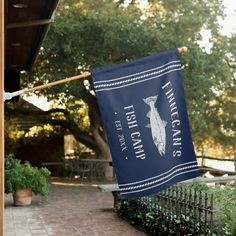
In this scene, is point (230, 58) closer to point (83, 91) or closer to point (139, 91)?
point (83, 91)

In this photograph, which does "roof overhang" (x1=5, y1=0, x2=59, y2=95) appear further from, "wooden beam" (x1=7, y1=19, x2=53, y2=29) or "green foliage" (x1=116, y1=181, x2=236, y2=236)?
"green foliage" (x1=116, y1=181, x2=236, y2=236)

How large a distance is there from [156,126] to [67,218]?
628cm

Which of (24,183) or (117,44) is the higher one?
(117,44)

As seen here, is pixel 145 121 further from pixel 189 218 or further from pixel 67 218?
pixel 67 218

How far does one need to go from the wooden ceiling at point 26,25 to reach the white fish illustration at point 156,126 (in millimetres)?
2055

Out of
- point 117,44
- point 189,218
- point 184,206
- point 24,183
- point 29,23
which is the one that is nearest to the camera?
point 29,23

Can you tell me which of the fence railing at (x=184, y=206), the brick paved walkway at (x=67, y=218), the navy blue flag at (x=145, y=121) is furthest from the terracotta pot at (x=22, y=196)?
the navy blue flag at (x=145, y=121)

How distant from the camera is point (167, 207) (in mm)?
8914

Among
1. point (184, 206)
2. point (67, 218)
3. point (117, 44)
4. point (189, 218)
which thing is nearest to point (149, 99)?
point (189, 218)

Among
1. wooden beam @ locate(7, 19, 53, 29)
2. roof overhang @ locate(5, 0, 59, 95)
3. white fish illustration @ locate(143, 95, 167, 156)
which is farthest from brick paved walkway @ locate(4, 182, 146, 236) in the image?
white fish illustration @ locate(143, 95, 167, 156)

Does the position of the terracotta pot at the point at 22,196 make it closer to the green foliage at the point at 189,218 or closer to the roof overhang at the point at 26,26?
the green foliage at the point at 189,218

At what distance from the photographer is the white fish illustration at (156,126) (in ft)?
16.8

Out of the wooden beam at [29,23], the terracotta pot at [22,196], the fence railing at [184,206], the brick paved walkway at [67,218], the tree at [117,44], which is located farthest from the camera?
the tree at [117,44]

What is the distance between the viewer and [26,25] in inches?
287
